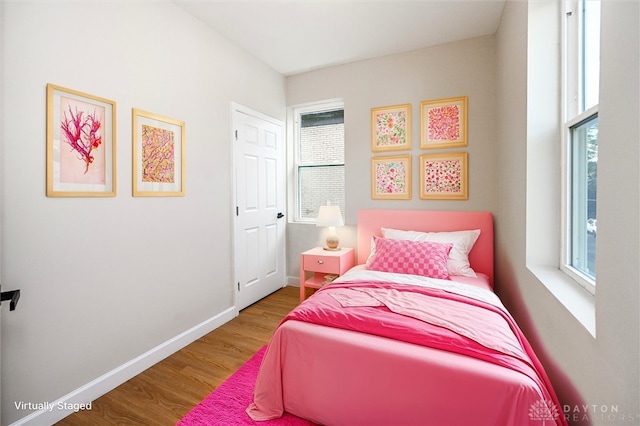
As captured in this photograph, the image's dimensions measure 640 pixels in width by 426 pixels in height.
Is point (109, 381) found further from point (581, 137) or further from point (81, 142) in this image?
point (581, 137)

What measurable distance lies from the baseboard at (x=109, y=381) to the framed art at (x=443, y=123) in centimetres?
292

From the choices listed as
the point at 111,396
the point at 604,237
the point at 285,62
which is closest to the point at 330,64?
the point at 285,62

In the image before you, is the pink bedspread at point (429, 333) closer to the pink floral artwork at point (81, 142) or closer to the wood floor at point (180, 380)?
the wood floor at point (180, 380)

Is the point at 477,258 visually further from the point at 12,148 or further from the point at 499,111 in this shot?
the point at 12,148

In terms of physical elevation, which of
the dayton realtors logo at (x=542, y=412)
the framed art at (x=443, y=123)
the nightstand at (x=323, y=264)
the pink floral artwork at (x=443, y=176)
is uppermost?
the framed art at (x=443, y=123)

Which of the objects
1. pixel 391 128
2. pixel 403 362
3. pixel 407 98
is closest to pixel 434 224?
pixel 391 128

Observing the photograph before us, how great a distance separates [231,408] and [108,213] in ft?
4.78

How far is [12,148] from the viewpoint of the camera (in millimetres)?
1438

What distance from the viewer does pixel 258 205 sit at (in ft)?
10.9

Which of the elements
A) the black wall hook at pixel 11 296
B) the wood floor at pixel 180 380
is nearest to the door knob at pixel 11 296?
the black wall hook at pixel 11 296

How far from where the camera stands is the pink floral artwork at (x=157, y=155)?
2.11 metres

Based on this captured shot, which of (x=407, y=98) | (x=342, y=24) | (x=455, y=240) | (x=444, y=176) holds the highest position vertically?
(x=342, y=24)

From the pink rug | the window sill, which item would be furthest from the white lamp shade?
the window sill

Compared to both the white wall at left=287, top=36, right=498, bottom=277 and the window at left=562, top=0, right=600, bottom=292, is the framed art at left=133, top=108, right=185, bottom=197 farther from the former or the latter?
the window at left=562, top=0, right=600, bottom=292
